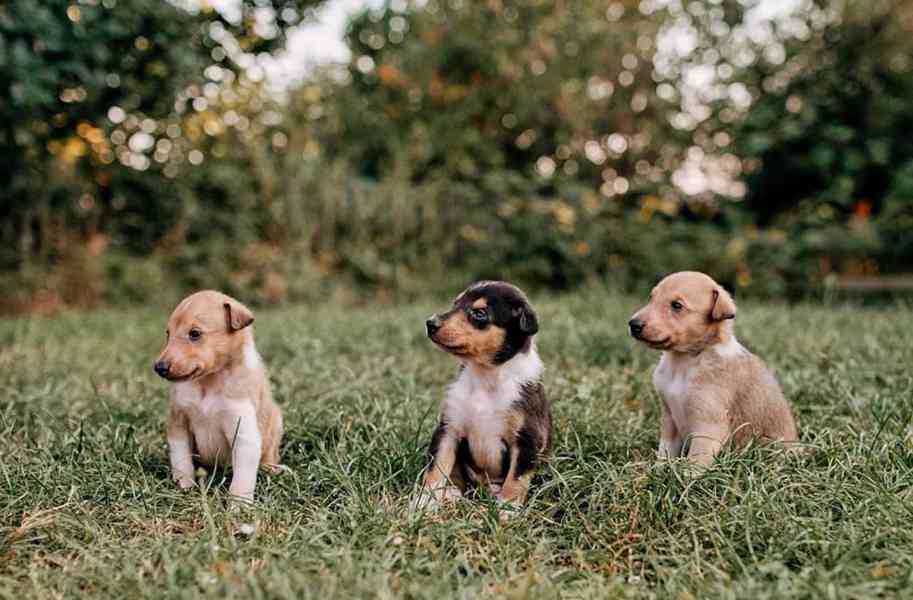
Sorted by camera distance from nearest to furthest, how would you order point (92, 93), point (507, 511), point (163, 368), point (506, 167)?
point (507, 511)
point (163, 368)
point (92, 93)
point (506, 167)

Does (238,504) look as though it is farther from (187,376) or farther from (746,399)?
(746,399)

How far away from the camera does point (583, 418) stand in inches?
176

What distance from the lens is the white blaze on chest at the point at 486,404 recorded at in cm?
357

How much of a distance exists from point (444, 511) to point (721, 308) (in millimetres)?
1530

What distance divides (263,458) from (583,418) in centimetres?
166

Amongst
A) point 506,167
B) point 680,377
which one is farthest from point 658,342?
point 506,167

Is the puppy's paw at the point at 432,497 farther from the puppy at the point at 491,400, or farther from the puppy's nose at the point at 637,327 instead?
the puppy's nose at the point at 637,327

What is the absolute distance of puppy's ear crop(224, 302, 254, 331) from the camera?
3645mm

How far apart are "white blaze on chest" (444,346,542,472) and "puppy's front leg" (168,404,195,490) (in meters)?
1.15

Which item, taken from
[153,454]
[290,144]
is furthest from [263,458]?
[290,144]

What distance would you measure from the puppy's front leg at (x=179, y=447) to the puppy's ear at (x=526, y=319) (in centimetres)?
154

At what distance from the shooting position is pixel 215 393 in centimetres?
372

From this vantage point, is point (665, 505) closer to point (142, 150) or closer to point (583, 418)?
point (583, 418)

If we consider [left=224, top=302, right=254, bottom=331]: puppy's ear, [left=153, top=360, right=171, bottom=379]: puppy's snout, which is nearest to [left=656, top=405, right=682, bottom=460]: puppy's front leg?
[left=224, top=302, right=254, bottom=331]: puppy's ear
